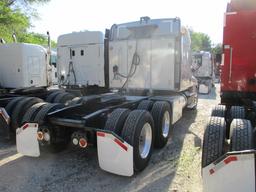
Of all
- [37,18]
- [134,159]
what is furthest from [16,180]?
[37,18]

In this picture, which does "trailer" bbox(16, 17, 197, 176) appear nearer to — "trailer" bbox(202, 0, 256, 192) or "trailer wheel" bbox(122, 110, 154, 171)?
"trailer wheel" bbox(122, 110, 154, 171)

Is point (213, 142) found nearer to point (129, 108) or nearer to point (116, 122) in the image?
point (116, 122)

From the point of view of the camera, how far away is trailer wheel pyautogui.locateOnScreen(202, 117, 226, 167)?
326 centimetres

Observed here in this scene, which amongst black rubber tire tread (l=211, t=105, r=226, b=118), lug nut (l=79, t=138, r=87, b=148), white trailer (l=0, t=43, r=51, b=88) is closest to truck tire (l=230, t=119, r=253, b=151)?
black rubber tire tread (l=211, t=105, r=226, b=118)

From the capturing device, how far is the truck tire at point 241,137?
124 inches

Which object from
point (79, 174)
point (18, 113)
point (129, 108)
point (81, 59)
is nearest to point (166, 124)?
point (129, 108)

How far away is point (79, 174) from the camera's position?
439cm

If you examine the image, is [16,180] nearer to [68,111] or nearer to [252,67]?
[68,111]

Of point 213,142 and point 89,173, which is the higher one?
point 213,142

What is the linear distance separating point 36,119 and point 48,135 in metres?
0.42

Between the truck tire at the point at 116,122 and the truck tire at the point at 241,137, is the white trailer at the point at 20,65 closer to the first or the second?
the truck tire at the point at 116,122

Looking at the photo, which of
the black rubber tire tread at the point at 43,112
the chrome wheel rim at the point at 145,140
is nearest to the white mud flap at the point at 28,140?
the black rubber tire tread at the point at 43,112

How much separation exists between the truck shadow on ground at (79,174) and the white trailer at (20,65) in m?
5.09

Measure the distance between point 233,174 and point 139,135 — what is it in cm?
170
